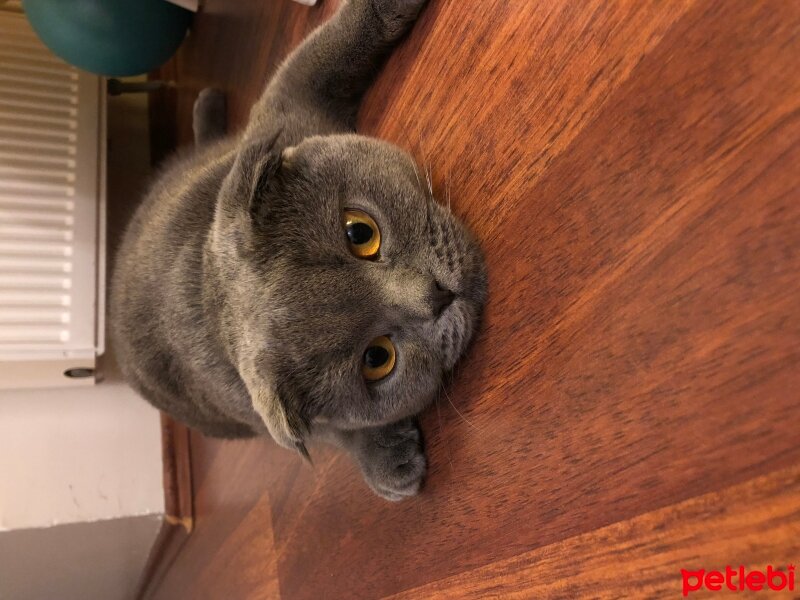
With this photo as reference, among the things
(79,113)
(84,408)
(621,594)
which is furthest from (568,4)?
(84,408)

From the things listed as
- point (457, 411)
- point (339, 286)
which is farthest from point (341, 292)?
point (457, 411)

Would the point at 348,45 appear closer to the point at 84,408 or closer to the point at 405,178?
the point at 405,178

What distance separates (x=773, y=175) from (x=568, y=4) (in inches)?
11.9

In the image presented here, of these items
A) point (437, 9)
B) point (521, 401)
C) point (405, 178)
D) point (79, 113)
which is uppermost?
point (437, 9)

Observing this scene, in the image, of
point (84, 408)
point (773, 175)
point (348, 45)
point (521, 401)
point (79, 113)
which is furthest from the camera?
point (84, 408)

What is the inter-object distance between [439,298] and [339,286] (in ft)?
0.41

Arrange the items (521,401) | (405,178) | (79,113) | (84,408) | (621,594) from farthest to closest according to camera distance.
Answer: (84,408), (79,113), (405,178), (521,401), (621,594)

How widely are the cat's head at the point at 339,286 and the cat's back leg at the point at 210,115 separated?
74cm

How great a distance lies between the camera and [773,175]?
0.50 meters

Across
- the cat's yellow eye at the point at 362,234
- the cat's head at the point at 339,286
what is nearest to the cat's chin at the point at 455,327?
the cat's head at the point at 339,286

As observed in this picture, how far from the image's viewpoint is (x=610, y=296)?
0.63 m

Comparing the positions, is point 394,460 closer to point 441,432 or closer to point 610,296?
point 441,432

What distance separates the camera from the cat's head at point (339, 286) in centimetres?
78

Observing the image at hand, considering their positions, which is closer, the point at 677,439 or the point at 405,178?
the point at 677,439
